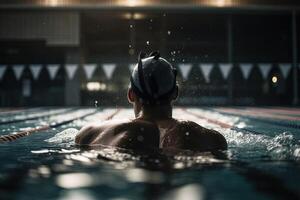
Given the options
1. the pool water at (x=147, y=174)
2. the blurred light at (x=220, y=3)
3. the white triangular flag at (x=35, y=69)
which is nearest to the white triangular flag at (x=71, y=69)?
the white triangular flag at (x=35, y=69)

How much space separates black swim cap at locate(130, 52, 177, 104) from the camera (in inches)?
110

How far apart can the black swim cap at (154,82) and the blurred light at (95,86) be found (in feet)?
49.4

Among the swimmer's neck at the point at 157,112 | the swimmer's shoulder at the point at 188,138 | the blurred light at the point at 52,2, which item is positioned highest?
the blurred light at the point at 52,2

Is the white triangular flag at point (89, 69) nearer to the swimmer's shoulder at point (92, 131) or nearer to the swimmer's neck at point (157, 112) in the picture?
the swimmer's shoulder at point (92, 131)

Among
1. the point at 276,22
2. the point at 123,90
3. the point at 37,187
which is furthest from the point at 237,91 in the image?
the point at 37,187

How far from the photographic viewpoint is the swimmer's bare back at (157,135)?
113 inches

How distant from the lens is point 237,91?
17.8 metres

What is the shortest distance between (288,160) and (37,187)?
1821mm

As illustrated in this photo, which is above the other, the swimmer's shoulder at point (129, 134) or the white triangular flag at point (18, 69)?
the white triangular flag at point (18, 69)

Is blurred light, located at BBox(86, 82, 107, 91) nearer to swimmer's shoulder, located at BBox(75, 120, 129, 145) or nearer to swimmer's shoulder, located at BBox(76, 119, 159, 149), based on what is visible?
swimmer's shoulder, located at BBox(75, 120, 129, 145)

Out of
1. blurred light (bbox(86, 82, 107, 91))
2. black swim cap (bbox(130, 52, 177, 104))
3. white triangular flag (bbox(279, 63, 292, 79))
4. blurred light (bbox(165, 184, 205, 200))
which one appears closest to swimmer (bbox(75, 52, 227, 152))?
black swim cap (bbox(130, 52, 177, 104))

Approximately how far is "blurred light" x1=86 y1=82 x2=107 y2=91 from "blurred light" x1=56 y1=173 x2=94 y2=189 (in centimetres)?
1543

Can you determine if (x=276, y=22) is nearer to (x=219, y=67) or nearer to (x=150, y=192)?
(x=219, y=67)

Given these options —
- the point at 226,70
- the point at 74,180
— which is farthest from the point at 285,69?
the point at 74,180
